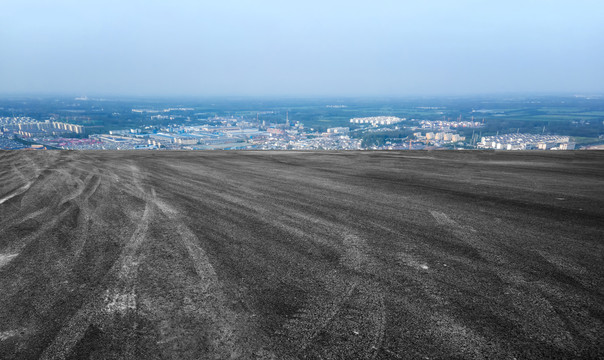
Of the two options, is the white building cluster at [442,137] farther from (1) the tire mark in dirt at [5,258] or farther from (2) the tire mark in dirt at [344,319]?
(1) the tire mark in dirt at [5,258]

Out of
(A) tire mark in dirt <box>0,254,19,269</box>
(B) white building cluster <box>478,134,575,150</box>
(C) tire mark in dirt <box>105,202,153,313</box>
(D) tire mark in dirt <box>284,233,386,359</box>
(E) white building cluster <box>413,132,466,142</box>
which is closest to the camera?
(D) tire mark in dirt <box>284,233,386,359</box>

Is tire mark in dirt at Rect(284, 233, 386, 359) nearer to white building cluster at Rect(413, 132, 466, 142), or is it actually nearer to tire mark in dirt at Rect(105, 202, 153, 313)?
tire mark in dirt at Rect(105, 202, 153, 313)

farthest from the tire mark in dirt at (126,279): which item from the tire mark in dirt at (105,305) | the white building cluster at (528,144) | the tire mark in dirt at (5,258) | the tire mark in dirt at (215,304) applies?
the white building cluster at (528,144)

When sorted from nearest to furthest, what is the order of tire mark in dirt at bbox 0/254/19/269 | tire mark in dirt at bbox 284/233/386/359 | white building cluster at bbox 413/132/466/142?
tire mark in dirt at bbox 284/233/386/359, tire mark in dirt at bbox 0/254/19/269, white building cluster at bbox 413/132/466/142

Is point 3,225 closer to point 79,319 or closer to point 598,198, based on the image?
point 79,319

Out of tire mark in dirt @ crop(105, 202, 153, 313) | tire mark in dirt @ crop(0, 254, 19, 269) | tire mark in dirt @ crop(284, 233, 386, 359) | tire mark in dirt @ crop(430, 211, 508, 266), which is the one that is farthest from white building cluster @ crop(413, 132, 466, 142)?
tire mark in dirt @ crop(0, 254, 19, 269)

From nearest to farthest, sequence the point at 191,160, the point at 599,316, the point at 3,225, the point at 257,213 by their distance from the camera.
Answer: the point at 599,316, the point at 3,225, the point at 257,213, the point at 191,160

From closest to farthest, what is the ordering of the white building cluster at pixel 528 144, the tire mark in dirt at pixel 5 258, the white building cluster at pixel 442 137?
the tire mark in dirt at pixel 5 258
the white building cluster at pixel 528 144
the white building cluster at pixel 442 137

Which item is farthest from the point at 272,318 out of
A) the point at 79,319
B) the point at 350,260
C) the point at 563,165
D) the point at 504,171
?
the point at 563,165
